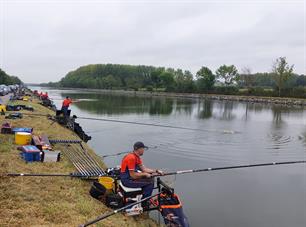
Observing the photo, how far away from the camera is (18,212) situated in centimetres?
609

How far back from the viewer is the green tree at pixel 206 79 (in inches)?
4092

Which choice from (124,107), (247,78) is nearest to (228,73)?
(247,78)

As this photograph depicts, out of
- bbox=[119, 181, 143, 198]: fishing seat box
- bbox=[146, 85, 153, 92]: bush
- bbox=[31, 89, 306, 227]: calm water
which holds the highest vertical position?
bbox=[146, 85, 153, 92]: bush

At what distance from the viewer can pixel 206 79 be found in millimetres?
103938

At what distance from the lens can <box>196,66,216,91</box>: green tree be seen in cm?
10394

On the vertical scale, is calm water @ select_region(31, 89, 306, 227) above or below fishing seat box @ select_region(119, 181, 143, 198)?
below

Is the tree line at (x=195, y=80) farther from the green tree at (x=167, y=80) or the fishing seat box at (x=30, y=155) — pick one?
the fishing seat box at (x=30, y=155)

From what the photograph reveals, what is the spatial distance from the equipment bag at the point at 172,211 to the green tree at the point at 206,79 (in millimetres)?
98658

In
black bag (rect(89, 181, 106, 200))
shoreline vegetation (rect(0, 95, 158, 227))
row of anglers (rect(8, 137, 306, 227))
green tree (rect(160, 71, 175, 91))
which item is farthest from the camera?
green tree (rect(160, 71, 175, 91))

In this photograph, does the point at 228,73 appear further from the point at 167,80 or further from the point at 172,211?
the point at 172,211

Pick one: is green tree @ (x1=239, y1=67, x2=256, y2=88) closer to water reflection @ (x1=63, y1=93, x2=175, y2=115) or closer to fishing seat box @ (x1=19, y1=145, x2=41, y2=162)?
water reflection @ (x1=63, y1=93, x2=175, y2=115)

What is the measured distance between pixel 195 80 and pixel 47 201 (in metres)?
112

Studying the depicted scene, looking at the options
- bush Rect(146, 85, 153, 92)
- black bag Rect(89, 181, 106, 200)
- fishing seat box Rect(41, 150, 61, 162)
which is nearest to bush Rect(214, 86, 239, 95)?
bush Rect(146, 85, 153, 92)

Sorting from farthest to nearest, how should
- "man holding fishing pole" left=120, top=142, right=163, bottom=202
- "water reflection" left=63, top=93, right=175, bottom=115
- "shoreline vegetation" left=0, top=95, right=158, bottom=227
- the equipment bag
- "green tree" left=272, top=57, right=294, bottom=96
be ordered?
"green tree" left=272, top=57, right=294, bottom=96, "water reflection" left=63, top=93, right=175, bottom=115, "man holding fishing pole" left=120, top=142, right=163, bottom=202, the equipment bag, "shoreline vegetation" left=0, top=95, right=158, bottom=227
